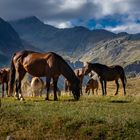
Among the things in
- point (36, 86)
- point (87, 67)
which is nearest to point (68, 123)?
point (87, 67)

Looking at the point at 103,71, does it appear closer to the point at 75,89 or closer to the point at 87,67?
the point at 87,67

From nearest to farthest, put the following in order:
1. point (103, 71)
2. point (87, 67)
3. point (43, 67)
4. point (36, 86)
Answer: point (43, 67) → point (103, 71) → point (87, 67) → point (36, 86)

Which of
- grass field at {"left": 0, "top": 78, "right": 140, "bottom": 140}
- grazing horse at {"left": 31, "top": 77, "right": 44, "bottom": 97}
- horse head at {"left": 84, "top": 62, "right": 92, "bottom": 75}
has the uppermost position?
horse head at {"left": 84, "top": 62, "right": 92, "bottom": 75}

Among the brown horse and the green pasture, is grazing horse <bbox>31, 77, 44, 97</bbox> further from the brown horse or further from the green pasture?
the green pasture

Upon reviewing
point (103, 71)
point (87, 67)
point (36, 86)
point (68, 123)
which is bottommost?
point (68, 123)

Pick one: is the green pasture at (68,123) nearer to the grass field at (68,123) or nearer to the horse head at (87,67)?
the grass field at (68,123)

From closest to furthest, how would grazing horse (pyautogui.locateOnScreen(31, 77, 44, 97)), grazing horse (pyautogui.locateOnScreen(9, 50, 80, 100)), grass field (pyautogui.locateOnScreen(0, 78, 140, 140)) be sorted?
grass field (pyautogui.locateOnScreen(0, 78, 140, 140))
grazing horse (pyautogui.locateOnScreen(9, 50, 80, 100))
grazing horse (pyautogui.locateOnScreen(31, 77, 44, 97))

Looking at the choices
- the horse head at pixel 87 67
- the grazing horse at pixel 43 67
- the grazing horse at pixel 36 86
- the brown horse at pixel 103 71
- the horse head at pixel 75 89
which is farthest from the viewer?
the grazing horse at pixel 36 86

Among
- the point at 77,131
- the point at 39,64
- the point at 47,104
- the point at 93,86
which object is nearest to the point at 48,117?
the point at 77,131

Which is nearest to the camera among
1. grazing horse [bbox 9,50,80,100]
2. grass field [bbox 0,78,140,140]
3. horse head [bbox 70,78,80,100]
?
grass field [bbox 0,78,140,140]

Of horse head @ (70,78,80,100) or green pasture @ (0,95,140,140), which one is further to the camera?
horse head @ (70,78,80,100)

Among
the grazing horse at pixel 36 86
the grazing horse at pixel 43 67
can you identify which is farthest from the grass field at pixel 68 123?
the grazing horse at pixel 36 86

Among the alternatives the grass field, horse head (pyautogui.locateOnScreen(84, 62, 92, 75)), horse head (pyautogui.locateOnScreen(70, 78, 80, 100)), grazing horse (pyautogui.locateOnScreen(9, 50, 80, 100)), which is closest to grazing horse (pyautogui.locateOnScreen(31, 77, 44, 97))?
horse head (pyautogui.locateOnScreen(84, 62, 92, 75))

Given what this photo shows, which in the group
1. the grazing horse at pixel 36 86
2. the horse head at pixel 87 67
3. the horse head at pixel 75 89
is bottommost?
the horse head at pixel 75 89
